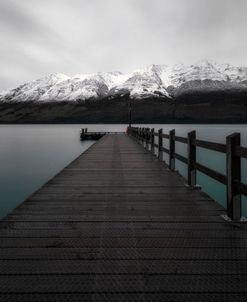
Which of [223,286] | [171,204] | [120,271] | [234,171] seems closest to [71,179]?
[171,204]

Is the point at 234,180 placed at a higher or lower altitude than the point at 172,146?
lower

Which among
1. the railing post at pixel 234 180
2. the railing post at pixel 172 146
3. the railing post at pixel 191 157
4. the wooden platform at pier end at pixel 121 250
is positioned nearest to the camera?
the wooden platform at pier end at pixel 121 250

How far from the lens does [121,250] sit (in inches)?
171

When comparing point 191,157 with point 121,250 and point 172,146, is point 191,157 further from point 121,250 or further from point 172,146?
point 121,250

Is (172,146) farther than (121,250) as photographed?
Yes

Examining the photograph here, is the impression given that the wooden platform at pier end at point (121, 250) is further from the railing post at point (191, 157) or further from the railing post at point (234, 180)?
the railing post at point (191, 157)

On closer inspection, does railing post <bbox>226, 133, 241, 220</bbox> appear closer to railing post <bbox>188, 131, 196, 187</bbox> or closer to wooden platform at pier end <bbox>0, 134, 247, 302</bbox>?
wooden platform at pier end <bbox>0, 134, 247, 302</bbox>

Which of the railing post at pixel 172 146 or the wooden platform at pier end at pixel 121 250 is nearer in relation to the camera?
the wooden platform at pier end at pixel 121 250

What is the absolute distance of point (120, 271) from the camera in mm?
3750

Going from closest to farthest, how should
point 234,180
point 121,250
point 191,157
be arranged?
point 121,250 → point 234,180 → point 191,157

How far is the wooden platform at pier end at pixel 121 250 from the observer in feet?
11.0

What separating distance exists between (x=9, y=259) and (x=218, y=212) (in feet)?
12.0

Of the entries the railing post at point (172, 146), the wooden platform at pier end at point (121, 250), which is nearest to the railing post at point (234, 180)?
the wooden platform at pier end at point (121, 250)

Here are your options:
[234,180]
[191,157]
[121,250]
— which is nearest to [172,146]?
[191,157]
